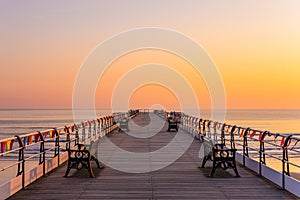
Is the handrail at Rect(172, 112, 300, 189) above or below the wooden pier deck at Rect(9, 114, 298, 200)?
above

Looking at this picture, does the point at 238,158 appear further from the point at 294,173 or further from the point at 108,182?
the point at 294,173

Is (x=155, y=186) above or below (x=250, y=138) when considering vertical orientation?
below

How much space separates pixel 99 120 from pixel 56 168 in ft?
39.6

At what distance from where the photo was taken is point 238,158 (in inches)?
551

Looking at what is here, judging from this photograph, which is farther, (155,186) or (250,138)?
(250,138)

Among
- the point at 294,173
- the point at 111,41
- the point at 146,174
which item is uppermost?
the point at 111,41

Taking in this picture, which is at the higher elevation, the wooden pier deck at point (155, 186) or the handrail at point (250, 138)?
the handrail at point (250, 138)

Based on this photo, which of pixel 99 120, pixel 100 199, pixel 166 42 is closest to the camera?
pixel 100 199

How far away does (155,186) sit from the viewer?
9.74 meters

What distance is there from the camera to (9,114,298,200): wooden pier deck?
8.74 metres

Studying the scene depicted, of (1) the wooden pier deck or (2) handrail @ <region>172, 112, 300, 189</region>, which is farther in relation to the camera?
(2) handrail @ <region>172, 112, 300, 189</region>

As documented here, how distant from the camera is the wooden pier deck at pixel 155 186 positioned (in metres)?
8.74

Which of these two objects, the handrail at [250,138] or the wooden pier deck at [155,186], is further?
the handrail at [250,138]

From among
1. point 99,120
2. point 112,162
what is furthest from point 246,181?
point 99,120
